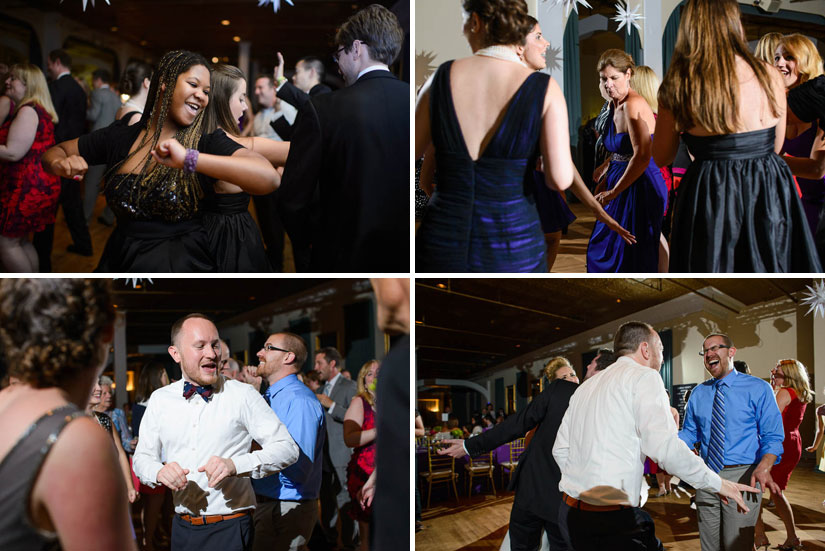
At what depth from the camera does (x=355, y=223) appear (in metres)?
2.44

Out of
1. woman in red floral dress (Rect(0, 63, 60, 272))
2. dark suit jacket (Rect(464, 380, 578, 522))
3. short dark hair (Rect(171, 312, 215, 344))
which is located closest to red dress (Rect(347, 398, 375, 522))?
dark suit jacket (Rect(464, 380, 578, 522))

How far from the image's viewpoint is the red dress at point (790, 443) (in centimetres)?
251

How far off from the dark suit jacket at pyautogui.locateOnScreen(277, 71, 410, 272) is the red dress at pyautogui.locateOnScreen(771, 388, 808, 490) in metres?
1.55

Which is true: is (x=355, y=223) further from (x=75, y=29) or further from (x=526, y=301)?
(x=75, y=29)

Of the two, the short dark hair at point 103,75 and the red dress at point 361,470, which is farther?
the red dress at point 361,470

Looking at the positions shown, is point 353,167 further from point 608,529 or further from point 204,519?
point 608,529

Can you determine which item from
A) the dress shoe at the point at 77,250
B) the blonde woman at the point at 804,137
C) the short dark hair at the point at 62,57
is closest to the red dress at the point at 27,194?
the dress shoe at the point at 77,250

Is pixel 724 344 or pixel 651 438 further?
pixel 724 344

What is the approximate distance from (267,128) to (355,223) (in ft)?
1.50

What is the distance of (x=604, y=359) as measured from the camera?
2.48 m

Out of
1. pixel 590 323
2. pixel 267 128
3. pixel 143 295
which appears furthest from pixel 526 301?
pixel 143 295

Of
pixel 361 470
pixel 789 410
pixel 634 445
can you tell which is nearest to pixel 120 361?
pixel 361 470

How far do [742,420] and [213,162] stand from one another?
210 cm

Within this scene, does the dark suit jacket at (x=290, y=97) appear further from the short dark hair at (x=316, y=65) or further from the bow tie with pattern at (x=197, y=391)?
the bow tie with pattern at (x=197, y=391)
